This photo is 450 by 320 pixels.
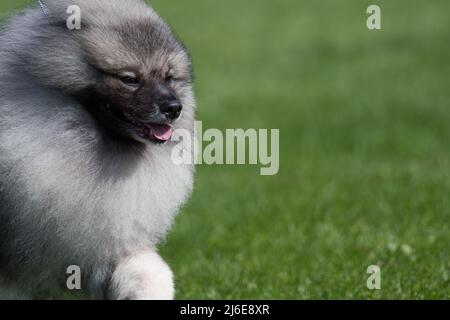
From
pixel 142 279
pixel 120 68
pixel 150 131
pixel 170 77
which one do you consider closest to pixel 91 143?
pixel 150 131

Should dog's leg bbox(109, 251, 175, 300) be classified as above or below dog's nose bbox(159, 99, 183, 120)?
below

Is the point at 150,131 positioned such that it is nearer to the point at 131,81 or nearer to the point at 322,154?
the point at 131,81

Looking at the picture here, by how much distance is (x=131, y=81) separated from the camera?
458cm

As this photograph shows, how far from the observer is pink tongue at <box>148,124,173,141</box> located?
460 cm

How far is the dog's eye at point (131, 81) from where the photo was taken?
4.57 meters

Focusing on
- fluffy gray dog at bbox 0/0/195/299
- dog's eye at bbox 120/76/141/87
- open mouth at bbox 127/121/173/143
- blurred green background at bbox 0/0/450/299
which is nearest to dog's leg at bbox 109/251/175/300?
fluffy gray dog at bbox 0/0/195/299

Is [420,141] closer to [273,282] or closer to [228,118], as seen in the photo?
[228,118]

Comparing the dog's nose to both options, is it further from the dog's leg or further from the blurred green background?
the blurred green background

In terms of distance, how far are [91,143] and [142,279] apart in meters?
0.74

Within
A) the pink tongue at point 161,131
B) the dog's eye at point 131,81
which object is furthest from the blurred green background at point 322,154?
the dog's eye at point 131,81

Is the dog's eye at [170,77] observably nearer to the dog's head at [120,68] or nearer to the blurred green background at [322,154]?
the dog's head at [120,68]

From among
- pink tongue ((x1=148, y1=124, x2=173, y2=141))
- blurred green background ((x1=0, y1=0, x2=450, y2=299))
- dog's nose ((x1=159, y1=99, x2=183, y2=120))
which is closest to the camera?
dog's nose ((x1=159, y1=99, x2=183, y2=120))

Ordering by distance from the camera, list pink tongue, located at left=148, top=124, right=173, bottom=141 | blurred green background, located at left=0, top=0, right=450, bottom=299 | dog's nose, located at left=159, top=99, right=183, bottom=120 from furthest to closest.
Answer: blurred green background, located at left=0, top=0, right=450, bottom=299
pink tongue, located at left=148, top=124, right=173, bottom=141
dog's nose, located at left=159, top=99, right=183, bottom=120

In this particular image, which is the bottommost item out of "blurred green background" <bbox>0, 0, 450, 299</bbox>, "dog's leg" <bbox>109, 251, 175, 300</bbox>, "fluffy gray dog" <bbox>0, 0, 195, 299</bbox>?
"blurred green background" <bbox>0, 0, 450, 299</bbox>
